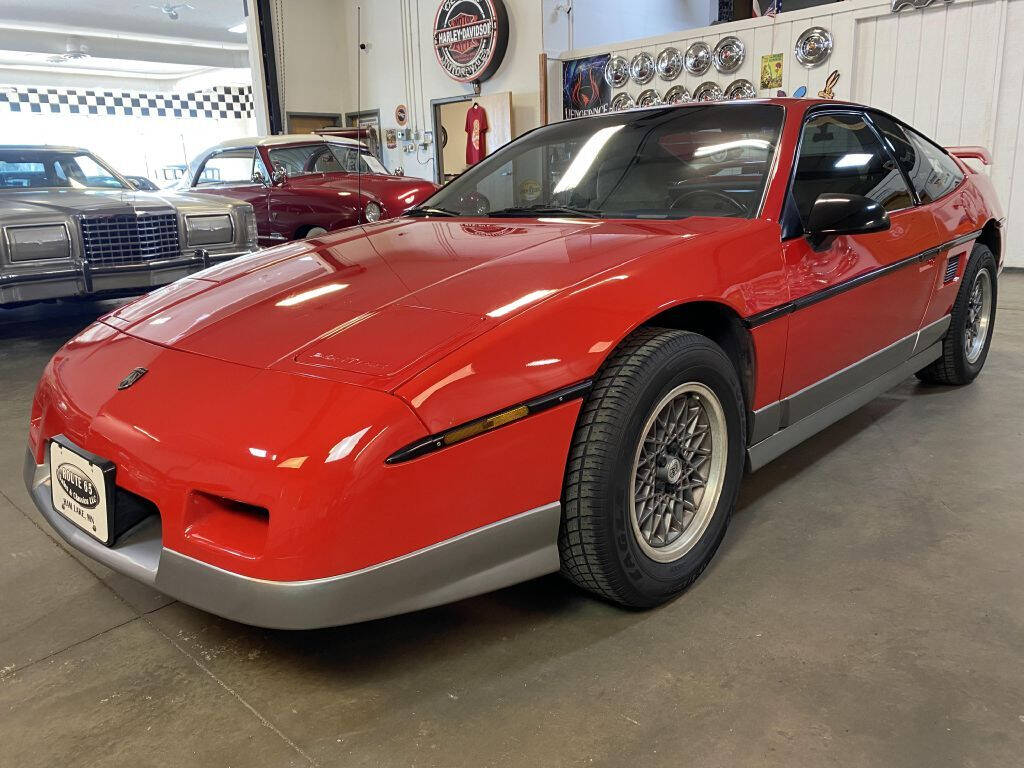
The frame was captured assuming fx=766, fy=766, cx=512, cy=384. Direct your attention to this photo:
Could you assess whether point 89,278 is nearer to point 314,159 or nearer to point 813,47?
point 314,159

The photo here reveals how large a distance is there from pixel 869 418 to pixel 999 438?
1.43 feet

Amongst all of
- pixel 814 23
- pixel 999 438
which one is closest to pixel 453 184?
pixel 999 438

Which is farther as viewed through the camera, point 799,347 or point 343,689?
point 799,347

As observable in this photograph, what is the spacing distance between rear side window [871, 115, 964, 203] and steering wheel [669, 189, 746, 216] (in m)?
0.98

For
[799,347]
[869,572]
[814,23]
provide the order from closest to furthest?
[869,572], [799,347], [814,23]

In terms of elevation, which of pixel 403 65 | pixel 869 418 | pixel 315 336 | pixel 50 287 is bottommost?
pixel 869 418

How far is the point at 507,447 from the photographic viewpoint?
137cm

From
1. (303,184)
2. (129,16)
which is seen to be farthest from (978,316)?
(129,16)

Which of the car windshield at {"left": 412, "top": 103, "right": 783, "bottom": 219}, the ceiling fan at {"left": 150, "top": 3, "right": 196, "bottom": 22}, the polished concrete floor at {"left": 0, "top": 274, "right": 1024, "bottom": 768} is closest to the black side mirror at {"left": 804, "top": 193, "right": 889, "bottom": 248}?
the car windshield at {"left": 412, "top": 103, "right": 783, "bottom": 219}

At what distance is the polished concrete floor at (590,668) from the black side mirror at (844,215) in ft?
2.62

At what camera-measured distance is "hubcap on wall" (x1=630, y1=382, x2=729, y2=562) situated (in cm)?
Answer: 166

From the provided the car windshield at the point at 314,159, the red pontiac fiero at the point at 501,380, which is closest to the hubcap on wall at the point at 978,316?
the red pontiac fiero at the point at 501,380

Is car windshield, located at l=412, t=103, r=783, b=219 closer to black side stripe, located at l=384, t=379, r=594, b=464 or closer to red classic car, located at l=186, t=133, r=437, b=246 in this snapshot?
black side stripe, located at l=384, t=379, r=594, b=464

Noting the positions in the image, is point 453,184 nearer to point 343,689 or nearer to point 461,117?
point 343,689
